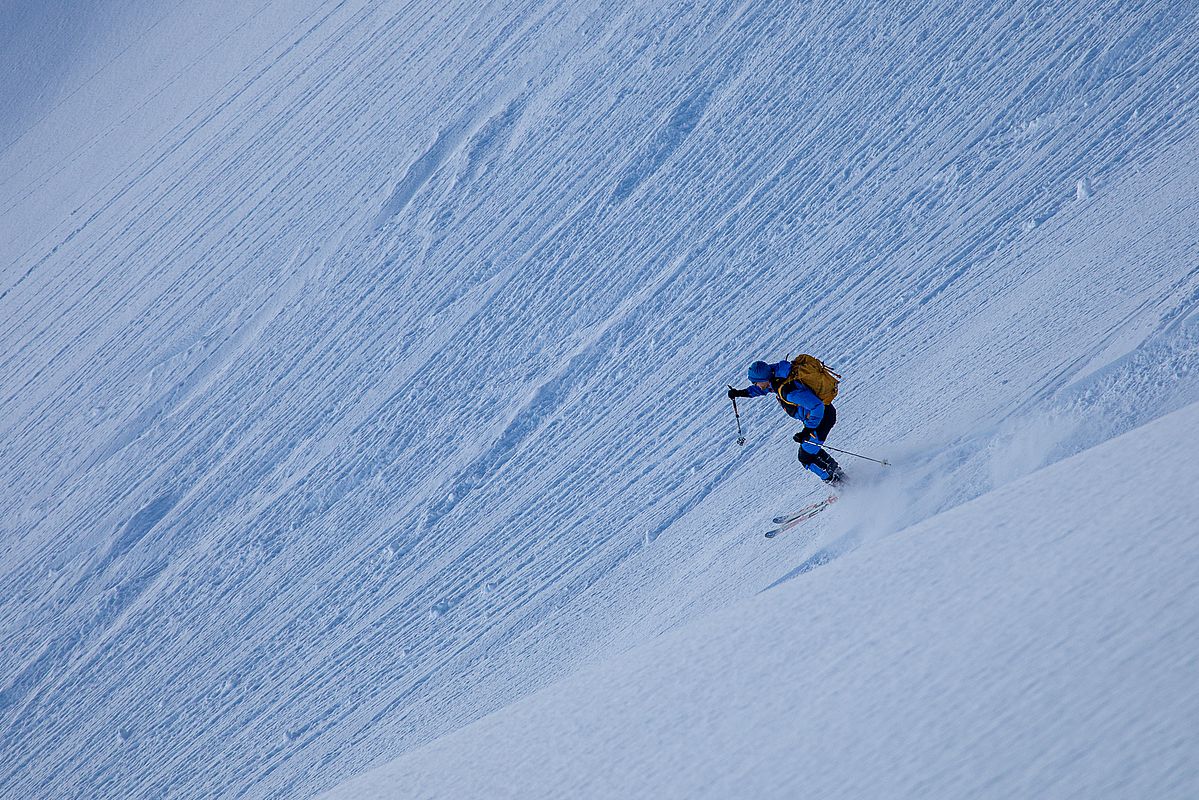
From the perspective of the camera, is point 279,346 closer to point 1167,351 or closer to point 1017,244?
point 1017,244

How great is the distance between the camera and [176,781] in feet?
23.4

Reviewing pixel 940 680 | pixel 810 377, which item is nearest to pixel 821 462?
pixel 810 377

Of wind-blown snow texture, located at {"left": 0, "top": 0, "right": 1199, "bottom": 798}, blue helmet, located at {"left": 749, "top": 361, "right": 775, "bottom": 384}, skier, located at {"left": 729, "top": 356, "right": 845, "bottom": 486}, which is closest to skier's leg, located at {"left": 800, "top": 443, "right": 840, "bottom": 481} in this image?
skier, located at {"left": 729, "top": 356, "right": 845, "bottom": 486}

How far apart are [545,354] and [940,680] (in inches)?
212

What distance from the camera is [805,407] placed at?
230 inches

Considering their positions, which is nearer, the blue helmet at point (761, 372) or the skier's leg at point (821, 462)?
the blue helmet at point (761, 372)

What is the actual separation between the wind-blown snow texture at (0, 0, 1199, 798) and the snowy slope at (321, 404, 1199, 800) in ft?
1.49

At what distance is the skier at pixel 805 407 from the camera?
5785 mm

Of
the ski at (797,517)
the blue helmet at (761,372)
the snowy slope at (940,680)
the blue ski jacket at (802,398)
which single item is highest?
the blue helmet at (761,372)

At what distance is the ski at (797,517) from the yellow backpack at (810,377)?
746 mm

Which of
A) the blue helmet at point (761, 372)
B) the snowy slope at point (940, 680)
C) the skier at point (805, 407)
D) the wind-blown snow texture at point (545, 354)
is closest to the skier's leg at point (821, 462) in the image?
the skier at point (805, 407)

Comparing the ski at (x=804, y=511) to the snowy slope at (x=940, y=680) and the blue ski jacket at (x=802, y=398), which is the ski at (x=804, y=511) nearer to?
the blue ski jacket at (x=802, y=398)

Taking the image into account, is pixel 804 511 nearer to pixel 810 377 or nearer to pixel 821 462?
pixel 821 462

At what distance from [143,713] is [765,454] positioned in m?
5.43
